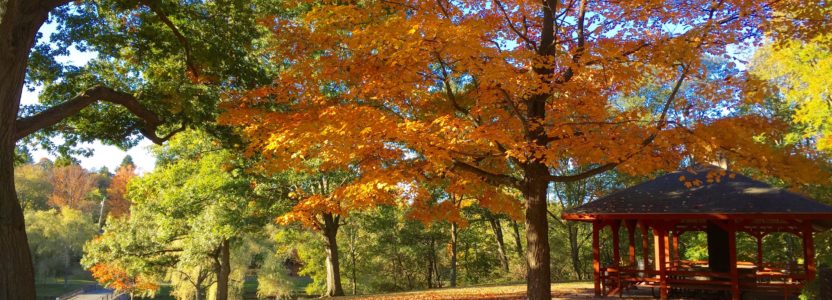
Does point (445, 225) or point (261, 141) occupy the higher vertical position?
point (261, 141)

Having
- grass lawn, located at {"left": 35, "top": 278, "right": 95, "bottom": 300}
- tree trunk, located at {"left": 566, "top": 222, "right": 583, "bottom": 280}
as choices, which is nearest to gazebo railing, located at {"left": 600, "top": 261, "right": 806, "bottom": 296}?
tree trunk, located at {"left": 566, "top": 222, "right": 583, "bottom": 280}

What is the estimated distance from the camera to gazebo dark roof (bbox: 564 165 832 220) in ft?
37.8

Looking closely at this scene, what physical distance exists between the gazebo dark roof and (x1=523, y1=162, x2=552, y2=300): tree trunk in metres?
3.90

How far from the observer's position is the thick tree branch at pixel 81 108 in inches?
315

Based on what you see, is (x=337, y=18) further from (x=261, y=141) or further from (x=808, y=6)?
(x=808, y=6)

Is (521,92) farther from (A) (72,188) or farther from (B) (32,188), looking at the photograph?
(A) (72,188)

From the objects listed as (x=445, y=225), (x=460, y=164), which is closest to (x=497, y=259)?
(x=445, y=225)

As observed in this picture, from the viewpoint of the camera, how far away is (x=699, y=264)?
18.0 m

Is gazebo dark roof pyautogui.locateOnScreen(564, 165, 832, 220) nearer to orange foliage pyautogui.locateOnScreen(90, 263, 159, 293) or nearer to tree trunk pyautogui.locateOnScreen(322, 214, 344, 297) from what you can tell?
tree trunk pyautogui.locateOnScreen(322, 214, 344, 297)

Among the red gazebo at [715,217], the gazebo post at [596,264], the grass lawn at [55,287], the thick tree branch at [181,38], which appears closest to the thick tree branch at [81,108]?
the thick tree branch at [181,38]

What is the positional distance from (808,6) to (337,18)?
7.07 metres

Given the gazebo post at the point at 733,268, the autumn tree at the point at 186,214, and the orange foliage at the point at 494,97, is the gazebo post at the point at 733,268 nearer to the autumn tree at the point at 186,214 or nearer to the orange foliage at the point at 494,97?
the orange foliage at the point at 494,97

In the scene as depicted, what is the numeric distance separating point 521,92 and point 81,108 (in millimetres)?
7282

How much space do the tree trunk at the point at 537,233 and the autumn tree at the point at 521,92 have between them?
18 millimetres
